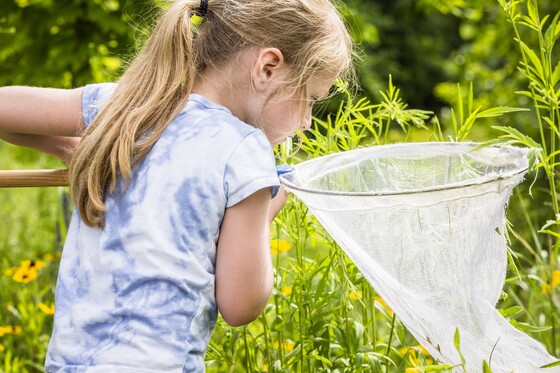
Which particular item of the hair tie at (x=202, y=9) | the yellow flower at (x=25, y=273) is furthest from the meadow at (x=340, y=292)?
the hair tie at (x=202, y=9)

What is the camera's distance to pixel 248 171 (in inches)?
52.7

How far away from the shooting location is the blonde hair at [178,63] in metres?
1.39

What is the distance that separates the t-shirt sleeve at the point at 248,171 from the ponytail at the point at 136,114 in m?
0.15

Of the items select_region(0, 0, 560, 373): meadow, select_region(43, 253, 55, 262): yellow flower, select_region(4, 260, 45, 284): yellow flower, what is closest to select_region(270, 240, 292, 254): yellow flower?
select_region(0, 0, 560, 373): meadow

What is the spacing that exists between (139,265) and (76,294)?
15 centimetres

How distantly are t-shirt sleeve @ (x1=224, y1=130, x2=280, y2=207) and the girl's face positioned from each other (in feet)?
0.41

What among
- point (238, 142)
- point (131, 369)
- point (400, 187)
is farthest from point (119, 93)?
point (400, 187)

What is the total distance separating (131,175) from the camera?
54.1 inches

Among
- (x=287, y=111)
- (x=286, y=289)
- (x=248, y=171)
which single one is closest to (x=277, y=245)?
(x=286, y=289)

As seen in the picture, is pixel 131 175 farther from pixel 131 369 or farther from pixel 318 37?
pixel 318 37

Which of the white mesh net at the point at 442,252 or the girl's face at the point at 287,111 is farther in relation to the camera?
the girl's face at the point at 287,111

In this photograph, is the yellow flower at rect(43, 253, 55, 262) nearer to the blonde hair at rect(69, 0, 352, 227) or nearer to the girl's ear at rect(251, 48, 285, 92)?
the blonde hair at rect(69, 0, 352, 227)

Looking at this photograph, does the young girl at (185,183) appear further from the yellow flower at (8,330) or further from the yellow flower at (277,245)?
the yellow flower at (8,330)

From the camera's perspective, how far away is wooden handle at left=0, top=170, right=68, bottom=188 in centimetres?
160
